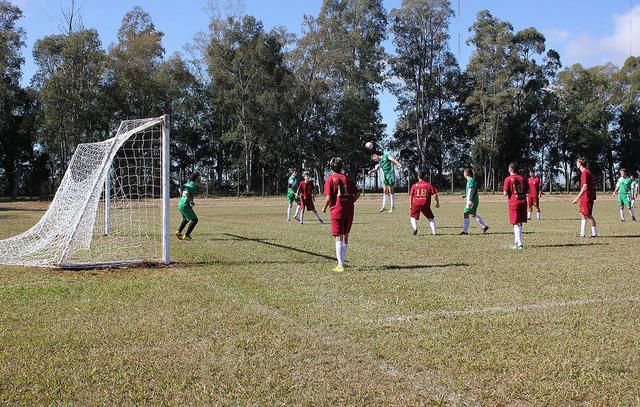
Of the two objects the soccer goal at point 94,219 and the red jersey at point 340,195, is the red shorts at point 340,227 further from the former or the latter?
the soccer goal at point 94,219

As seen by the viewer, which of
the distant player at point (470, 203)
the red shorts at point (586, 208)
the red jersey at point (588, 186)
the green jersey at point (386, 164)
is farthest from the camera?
the green jersey at point (386, 164)

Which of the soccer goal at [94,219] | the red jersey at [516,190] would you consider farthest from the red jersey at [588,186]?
the soccer goal at [94,219]

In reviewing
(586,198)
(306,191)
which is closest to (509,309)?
(586,198)

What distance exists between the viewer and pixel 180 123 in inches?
2416

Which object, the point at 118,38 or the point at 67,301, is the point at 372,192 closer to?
the point at 118,38

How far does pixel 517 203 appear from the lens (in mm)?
12367

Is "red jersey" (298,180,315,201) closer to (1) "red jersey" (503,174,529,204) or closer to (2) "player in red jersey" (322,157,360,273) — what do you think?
(1) "red jersey" (503,174,529,204)

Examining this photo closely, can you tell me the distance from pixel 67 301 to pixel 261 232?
9847mm

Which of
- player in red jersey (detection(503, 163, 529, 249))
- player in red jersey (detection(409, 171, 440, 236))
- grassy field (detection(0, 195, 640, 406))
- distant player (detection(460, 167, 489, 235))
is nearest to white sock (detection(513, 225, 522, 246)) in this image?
player in red jersey (detection(503, 163, 529, 249))

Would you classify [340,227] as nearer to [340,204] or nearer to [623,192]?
[340,204]

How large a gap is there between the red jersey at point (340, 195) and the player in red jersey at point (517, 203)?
458cm

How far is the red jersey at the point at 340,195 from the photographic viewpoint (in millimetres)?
9703

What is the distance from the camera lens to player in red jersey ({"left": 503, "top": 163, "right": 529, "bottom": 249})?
1232 centimetres

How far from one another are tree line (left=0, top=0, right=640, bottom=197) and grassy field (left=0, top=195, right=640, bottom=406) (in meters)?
45.3
